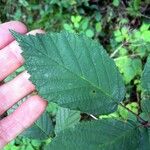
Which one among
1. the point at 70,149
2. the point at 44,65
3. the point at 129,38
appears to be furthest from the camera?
the point at 129,38

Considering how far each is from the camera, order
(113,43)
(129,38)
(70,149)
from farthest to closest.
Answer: (113,43), (129,38), (70,149)

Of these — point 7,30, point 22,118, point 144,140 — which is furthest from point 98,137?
point 7,30

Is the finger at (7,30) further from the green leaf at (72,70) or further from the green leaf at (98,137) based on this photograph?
the green leaf at (98,137)

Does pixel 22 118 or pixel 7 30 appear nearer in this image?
pixel 22 118

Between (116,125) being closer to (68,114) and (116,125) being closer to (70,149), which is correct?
(70,149)

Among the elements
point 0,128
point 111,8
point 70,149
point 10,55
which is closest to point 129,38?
point 111,8

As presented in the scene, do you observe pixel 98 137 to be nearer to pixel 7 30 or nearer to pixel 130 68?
pixel 7 30
